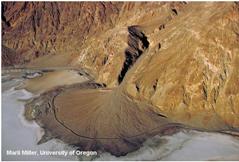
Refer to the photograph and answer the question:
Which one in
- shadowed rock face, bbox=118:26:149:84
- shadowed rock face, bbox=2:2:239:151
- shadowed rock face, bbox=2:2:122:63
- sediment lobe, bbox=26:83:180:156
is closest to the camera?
sediment lobe, bbox=26:83:180:156

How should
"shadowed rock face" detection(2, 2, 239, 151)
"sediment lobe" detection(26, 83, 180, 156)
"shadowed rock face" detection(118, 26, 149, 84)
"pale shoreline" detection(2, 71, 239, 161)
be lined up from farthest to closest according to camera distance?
"shadowed rock face" detection(118, 26, 149, 84)
"shadowed rock face" detection(2, 2, 239, 151)
"sediment lobe" detection(26, 83, 180, 156)
"pale shoreline" detection(2, 71, 239, 161)

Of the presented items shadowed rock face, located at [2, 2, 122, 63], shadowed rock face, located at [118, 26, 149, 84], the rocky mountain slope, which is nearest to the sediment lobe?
the rocky mountain slope

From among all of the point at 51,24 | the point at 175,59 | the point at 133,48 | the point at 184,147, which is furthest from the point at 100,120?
the point at 51,24

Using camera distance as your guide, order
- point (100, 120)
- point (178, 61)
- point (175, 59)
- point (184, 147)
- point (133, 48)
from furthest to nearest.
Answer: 1. point (133, 48)
2. point (175, 59)
3. point (178, 61)
4. point (100, 120)
5. point (184, 147)

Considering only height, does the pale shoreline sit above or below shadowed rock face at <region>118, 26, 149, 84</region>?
below

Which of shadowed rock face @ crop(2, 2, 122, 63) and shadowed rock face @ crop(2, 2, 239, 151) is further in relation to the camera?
shadowed rock face @ crop(2, 2, 122, 63)

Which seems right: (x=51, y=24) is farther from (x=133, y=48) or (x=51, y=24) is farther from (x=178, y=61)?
(x=178, y=61)

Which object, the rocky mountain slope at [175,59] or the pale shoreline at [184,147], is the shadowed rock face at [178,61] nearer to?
the rocky mountain slope at [175,59]

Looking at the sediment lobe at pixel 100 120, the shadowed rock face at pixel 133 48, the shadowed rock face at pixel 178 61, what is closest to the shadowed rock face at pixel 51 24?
the shadowed rock face at pixel 178 61

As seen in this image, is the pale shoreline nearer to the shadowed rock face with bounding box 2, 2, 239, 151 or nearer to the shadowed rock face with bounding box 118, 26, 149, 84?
the shadowed rock face with bounding box 2, 2, 239, 151

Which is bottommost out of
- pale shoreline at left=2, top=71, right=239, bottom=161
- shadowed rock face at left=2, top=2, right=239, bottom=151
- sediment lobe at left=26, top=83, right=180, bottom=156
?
pale shoreline at left=2, top=71, right=239, bottom=161
